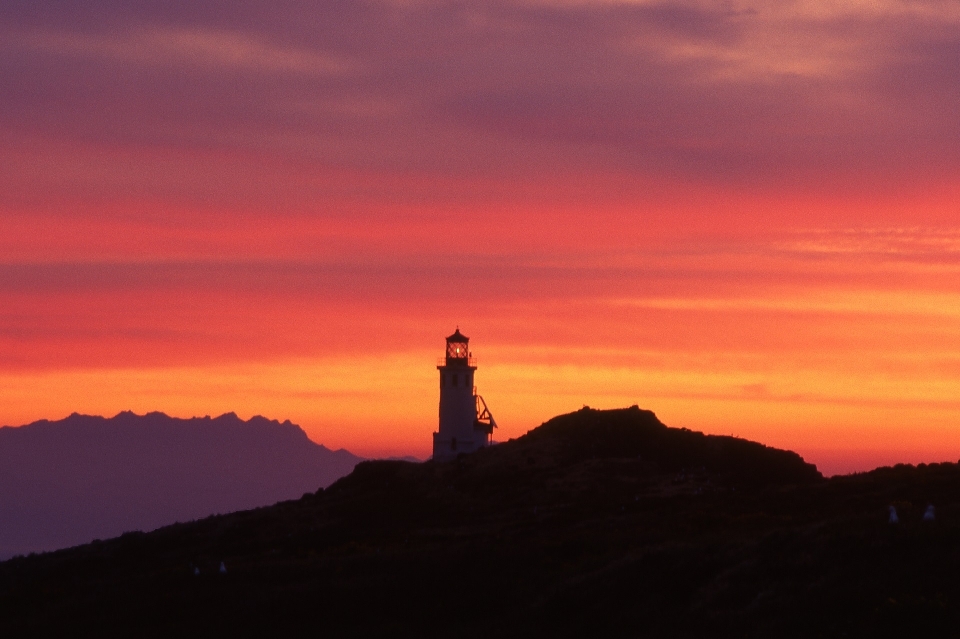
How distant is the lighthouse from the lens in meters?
92.8

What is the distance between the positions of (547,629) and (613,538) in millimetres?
13132

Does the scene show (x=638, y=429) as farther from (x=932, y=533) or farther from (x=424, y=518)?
(x=932, y=533)

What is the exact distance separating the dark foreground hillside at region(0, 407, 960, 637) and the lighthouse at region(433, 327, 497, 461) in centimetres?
1528

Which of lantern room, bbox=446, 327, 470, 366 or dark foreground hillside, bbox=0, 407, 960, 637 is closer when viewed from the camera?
Result: dark foreground hillside, bbox=0, 407, 960, 637

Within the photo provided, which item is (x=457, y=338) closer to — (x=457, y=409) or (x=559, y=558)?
(x=457, y=409)

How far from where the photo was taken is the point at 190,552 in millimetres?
61531

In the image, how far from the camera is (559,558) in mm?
41125

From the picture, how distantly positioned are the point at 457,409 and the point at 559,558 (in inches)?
2045

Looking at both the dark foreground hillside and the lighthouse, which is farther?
the lighthouse

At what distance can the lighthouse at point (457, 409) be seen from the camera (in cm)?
9281

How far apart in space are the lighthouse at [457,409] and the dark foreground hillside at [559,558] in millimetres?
15284

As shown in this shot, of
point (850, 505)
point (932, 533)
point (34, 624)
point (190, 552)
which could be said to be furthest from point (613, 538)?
point (190, 552)

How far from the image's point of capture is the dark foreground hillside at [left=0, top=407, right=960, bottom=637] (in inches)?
1136

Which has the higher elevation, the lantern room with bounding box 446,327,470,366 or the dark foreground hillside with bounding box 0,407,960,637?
the lantern room with bounding box 446,327,470,366
